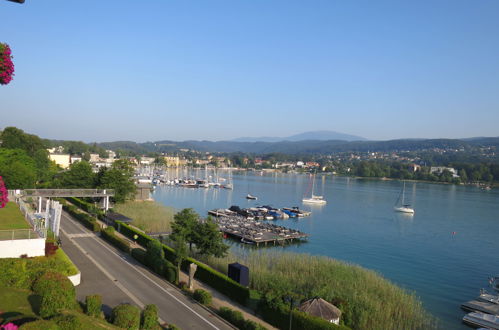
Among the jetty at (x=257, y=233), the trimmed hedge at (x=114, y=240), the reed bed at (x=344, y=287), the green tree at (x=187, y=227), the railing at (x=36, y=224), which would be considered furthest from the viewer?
the jetty at (x=257, y=233)

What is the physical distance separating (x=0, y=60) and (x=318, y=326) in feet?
35.3

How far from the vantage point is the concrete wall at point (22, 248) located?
43.6ft

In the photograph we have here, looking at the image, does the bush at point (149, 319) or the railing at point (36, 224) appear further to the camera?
the railing at point (36, 224)

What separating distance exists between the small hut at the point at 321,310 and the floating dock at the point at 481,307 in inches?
365

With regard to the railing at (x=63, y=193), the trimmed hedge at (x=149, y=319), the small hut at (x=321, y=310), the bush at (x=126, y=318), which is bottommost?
the small hut at (x=321, y=310)

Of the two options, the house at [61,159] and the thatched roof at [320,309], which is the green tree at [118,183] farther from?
the house at [61,159]

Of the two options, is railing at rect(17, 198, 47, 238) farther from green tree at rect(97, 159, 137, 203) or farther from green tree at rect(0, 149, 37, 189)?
green tree at rect(97, 159, 137, 203)

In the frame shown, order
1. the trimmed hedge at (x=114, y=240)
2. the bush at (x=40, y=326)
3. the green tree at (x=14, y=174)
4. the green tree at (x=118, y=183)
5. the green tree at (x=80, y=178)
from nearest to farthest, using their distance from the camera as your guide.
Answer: the bush at (x=40, y=326), the trimmed hedge at (x=114, y=240), the green tree at (x=14, y=174), the green tree at (x=118, y=183), the green tree at (x=80, y=178)

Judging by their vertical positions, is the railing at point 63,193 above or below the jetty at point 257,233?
above

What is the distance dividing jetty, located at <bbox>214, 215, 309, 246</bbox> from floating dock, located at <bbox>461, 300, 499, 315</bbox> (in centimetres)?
1481

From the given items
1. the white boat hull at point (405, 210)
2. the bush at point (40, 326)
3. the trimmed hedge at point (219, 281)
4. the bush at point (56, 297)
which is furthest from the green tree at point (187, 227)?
the white boat hull at point (405, 210)

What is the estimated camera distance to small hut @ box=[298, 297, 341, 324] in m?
12.6

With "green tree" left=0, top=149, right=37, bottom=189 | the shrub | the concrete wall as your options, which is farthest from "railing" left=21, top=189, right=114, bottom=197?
the concrete wall

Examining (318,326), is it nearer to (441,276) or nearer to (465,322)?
(465,322)
